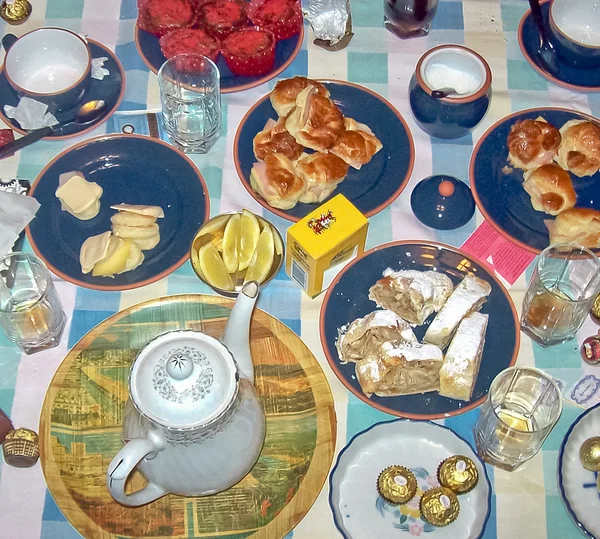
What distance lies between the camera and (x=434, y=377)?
47.5 inches

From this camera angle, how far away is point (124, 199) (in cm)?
137

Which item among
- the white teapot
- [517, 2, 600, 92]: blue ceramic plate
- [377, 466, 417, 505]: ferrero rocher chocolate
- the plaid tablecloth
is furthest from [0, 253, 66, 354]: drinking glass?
[517, 2, 600, 92]: blue ceramic plate

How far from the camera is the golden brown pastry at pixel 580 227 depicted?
130 cm

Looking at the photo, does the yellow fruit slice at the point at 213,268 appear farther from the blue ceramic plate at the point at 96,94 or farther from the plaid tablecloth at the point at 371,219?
the blue ceramic plate at the point at 96,94

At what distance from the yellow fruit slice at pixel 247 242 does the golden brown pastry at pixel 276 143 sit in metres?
0.15

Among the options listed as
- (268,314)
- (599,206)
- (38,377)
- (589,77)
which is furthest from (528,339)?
(38,377)

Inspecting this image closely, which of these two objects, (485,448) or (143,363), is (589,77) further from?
(143,363)

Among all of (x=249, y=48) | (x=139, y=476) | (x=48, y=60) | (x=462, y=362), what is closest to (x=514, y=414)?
(x=462, y=362)

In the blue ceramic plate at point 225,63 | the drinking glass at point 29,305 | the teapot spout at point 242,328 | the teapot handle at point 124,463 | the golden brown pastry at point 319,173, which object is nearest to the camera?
the teapot handle at point 124,463

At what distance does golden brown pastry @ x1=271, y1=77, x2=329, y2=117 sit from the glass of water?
0.35 feet

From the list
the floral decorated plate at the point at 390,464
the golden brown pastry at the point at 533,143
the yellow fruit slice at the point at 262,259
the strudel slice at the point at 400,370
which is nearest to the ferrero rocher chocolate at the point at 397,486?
the floral decorated plate at the point at 390,464

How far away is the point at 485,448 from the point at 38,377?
2.27ft

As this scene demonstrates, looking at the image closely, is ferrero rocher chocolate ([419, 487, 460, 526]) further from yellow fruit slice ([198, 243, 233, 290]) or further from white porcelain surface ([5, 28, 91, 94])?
white porcelain surface ([5, 28, 91, 94])

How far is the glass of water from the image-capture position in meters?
1.41
